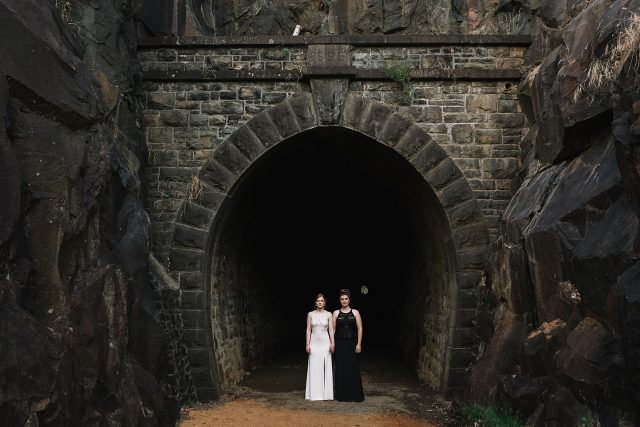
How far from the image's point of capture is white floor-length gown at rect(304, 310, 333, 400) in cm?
877

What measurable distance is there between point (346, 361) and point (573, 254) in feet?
13.1

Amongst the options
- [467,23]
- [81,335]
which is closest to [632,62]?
[81,335]

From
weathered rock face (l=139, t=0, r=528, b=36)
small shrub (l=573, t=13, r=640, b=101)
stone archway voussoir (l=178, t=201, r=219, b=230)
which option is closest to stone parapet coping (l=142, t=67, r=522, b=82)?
weathered rock face (l=139, t=0, r=528, b=36)

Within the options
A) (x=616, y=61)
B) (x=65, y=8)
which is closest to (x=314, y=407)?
(x=616, y=61)

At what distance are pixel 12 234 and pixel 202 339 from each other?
4.57 metres

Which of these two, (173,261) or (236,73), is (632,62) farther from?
(173,261)

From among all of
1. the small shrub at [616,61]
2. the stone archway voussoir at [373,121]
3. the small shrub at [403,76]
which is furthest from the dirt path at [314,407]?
the small shrub at [403,76]

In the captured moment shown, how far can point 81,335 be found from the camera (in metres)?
5.41

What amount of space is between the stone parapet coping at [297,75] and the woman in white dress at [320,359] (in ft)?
10.8

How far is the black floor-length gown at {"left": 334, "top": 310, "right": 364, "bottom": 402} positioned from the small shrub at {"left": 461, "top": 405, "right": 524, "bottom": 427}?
174 cm

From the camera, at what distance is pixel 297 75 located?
9.30m

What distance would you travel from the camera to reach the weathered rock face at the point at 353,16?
11367mm

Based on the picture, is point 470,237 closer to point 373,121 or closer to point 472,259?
point 472,259

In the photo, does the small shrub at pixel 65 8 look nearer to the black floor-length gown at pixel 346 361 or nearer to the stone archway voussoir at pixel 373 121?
the stone archway voussoir at pixel 373 121
